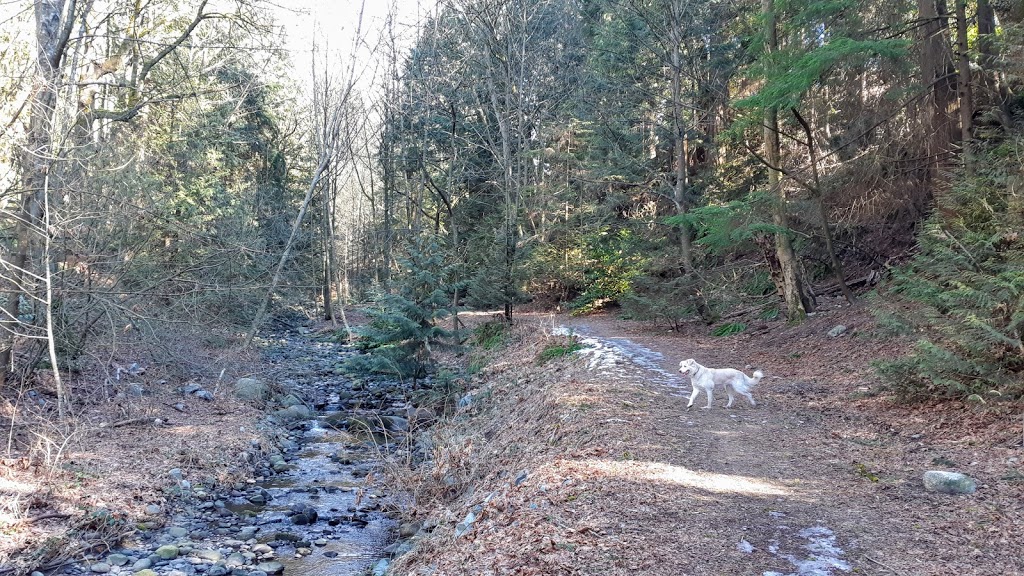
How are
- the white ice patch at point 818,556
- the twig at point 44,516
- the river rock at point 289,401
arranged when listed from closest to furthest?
the white ice patch at point 818,556, the twig at point 44,516, the river rock at point 289,401

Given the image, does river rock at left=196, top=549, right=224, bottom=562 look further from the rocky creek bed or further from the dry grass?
the dry grass

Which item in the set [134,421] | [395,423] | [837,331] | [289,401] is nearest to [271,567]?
[134,421]

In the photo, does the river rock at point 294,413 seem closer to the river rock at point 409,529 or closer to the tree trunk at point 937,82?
the river rock at point 409,529

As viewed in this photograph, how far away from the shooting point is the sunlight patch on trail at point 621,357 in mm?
11155

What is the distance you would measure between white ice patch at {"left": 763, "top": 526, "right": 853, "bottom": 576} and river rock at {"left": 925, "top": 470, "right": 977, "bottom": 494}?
4.88 ft

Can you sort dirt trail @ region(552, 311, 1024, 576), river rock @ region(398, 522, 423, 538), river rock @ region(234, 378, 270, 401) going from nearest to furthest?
Answer: dirt trail @ region(552, 311, 1024, 576), river rock @ region(398, 522, 423, 538), river rock @ region(234, 378, 270, 401)

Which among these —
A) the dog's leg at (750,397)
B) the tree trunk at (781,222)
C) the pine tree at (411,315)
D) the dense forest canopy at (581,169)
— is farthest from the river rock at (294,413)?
the tree trunk at (781,222)

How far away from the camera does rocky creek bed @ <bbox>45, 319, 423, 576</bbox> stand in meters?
6.82

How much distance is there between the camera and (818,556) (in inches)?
178

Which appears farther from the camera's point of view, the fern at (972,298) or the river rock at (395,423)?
the river rock at (395,423)

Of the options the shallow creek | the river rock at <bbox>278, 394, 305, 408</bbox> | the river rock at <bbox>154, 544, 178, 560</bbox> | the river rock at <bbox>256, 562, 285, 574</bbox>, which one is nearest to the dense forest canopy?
the river rock at <bbox>278, 394, 305, 408</bbox>

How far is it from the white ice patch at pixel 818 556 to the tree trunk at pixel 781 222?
29.8ft

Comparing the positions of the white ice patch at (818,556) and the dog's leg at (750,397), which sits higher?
the dog's leg at (750,397)

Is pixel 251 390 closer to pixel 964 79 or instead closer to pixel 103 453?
pixel 103 453
